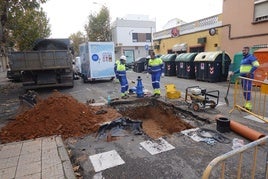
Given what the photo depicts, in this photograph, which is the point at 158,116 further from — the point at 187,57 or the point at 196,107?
the point at 187,57

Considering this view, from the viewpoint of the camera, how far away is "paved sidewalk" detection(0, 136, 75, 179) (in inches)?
122

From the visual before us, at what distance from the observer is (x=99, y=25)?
32.5 m

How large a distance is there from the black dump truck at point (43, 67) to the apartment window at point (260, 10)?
34.1 feet

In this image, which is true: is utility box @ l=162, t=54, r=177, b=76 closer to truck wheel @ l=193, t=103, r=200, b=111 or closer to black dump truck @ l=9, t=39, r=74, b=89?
black dump truck @ l=9, t=39, r=74, b=89

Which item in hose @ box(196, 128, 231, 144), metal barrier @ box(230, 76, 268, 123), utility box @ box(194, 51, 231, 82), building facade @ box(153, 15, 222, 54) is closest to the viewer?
hose @ box(196, 128, 231, 144)

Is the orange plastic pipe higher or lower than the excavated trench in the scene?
higher

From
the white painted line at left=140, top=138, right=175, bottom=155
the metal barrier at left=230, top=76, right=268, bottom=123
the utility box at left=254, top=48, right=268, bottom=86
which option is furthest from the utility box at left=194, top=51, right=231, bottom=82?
the white painted line at left=140, top=138, right=175, bottom=155

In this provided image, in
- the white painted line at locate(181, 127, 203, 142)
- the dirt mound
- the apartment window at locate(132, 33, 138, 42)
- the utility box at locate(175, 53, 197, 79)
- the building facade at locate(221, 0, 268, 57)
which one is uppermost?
the apartment window at locate(132, 33, 138, 42)

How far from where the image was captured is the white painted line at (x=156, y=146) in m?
3.73

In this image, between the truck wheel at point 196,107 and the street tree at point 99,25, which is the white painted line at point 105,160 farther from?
the street tree at point 99,25

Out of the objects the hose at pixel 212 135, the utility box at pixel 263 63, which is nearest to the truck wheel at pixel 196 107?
the hose at pixel 212 135

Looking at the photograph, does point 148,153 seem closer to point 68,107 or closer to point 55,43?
point 68,107

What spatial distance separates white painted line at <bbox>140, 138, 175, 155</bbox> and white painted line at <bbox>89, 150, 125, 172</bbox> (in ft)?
1.93

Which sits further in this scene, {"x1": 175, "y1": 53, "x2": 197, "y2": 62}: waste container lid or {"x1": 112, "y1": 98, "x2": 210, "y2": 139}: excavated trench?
{"x1": 175, "y1": 53, "x2": 197, "y2": 62}: waste container lid
